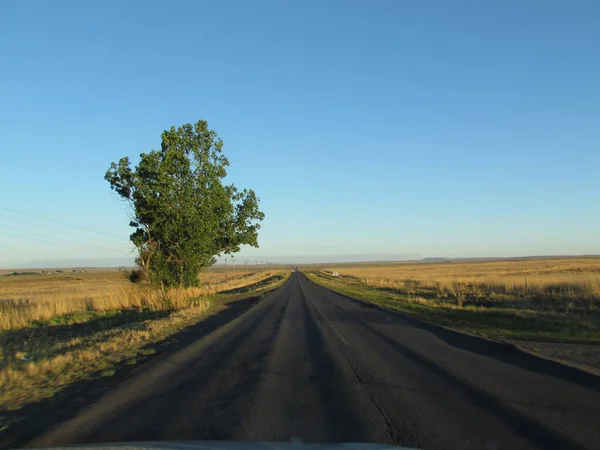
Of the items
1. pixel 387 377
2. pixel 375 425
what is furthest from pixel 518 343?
pixel 375 425

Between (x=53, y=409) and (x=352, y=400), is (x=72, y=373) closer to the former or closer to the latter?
(x=53, y=409)

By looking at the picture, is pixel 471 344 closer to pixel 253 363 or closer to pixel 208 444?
pixel 253 363

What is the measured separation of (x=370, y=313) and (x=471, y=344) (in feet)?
28.7

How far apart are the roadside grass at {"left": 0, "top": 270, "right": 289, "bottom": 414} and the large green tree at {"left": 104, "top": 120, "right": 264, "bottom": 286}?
73.6 inches

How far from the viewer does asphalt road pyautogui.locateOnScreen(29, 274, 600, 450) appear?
5066mm

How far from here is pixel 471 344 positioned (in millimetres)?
11320

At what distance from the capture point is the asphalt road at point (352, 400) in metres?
5.07

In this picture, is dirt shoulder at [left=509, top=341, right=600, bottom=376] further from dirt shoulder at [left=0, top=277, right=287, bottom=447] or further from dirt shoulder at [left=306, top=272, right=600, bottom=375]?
dirt shoulder at [left=0, top=277, right=287, bottom=447]

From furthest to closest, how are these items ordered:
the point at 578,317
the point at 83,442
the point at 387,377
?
the point at 578,317 < the point at 387,377 < the point at 83,442

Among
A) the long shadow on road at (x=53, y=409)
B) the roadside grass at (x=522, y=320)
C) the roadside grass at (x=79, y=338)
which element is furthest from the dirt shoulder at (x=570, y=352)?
the roadside grass at (x=79, y=338)

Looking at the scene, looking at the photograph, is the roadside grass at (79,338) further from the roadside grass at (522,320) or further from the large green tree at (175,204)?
the roadside grass at (522,320)

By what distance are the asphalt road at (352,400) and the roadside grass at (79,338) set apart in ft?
4.38

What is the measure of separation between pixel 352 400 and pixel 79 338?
1030 cm

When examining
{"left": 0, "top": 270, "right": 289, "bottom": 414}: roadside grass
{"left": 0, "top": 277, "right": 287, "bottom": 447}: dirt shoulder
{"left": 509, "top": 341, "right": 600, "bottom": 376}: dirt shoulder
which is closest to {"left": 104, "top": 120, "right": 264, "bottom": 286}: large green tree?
{"left": 0, "top": 270, "right": 289, "bottom": 414}: roadside grass
